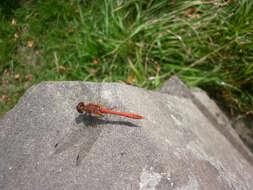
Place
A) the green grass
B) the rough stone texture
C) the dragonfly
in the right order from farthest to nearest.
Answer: the green grass < the dragonfly < the rough stone texture

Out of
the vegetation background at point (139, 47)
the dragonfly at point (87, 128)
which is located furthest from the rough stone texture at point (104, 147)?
the vegetation background at point (139, 47)

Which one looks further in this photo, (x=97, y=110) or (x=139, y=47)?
(x=139, y=47)

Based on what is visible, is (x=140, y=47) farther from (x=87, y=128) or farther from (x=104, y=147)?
(x=104, y=147)

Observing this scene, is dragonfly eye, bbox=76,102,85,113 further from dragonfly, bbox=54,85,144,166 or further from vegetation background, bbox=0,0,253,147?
vegetation background, bbox=0,0,253,147

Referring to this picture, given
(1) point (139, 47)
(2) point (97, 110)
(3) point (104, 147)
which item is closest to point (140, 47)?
(1) point (139, 47)

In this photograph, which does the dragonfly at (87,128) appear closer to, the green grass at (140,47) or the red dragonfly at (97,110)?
the red dragonfly at (97,110)

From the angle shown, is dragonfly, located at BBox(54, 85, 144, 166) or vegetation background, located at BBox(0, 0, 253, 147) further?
vegetation background, located at BBox(0, 0, 253, 147)

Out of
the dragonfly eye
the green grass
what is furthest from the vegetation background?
the dragonfly eye

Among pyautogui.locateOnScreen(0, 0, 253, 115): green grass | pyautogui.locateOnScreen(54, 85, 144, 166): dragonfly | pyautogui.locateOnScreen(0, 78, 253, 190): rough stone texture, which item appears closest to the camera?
pyautogui.locateOnScreen(0, 78, 253, 190): rough stone texture
